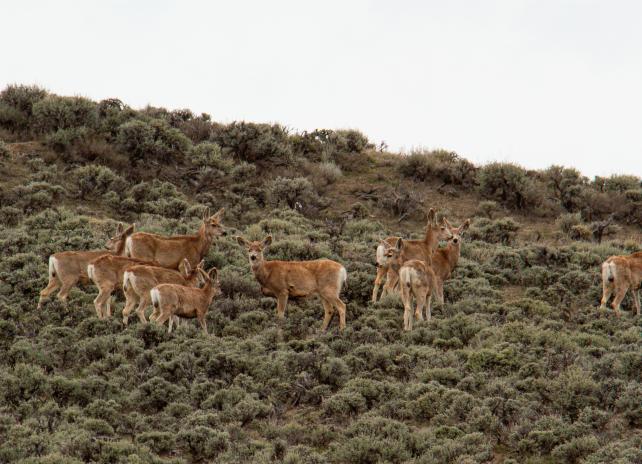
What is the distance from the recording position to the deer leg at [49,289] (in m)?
19.3

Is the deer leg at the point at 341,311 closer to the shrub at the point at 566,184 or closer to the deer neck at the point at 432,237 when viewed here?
the deer neck at the point at 432,237

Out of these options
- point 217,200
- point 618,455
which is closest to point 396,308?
point 618,455

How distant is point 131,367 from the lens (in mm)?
16172

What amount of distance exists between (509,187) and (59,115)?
53.5 ft

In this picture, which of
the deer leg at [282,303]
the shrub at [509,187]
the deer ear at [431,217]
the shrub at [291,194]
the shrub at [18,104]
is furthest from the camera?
the shrub at [18,104]

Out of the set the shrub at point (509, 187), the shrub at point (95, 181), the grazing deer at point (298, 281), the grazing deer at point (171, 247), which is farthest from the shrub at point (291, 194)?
the grazing deer at point (298, 281)

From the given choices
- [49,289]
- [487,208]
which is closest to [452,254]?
[49,289]

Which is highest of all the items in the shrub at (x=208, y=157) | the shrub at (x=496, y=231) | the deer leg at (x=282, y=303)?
the shrub at (x=208, y=157)

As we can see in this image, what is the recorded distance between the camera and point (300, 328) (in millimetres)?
18891

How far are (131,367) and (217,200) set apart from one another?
49.9 ft

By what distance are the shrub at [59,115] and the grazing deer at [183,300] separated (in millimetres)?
16205

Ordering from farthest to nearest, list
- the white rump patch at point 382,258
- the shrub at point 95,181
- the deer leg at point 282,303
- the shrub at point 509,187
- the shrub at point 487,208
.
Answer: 1. the shrub at point 509,187
2. the shrub at point 487,208
3. the shrub at point 95,181
4. the white rump patch at point 382,258
5. the deer leg at point 282,303

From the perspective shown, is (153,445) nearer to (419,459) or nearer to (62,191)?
(419,459)

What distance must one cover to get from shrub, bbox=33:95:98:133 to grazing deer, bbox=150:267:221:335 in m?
16.2
